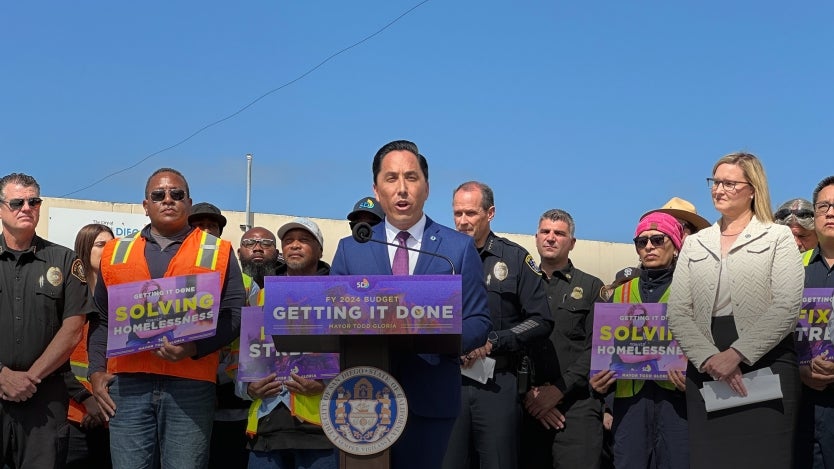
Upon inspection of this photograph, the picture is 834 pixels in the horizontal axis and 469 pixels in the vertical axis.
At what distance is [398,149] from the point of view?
4418 millimetres

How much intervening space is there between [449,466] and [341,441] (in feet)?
5.49

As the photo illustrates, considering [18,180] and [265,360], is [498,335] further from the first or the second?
[18,180]

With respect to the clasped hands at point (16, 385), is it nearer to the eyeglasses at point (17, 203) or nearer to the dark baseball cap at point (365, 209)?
the eyeglasses at point (17, 203)

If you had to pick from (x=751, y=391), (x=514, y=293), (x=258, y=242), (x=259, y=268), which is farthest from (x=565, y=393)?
(x=258, y=242)

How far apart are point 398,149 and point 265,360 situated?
2.03m

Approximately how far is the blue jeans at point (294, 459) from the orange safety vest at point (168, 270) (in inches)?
27.4

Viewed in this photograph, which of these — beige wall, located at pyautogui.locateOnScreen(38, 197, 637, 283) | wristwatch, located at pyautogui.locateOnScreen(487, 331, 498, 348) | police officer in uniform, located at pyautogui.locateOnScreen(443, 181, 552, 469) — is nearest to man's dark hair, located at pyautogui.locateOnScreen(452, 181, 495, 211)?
police officer in uniform, located at pyautogui.locateOnScreen(443, 181, 552, 469)

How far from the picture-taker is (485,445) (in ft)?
20.5

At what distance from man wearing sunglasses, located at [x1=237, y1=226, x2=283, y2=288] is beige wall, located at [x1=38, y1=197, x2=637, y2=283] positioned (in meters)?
12.2

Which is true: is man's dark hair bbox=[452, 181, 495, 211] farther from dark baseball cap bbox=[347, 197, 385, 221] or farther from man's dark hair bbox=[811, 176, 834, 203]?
man's dark hair bbox=[811, 176, 834, 203]

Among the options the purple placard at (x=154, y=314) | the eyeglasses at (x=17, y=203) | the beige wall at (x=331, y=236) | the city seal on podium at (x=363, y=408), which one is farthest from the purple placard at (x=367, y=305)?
the beige wall at (x=331, y=236)

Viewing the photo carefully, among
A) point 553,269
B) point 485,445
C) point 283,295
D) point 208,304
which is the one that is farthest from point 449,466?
point 553,269

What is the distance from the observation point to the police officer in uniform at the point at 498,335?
20.5 ft

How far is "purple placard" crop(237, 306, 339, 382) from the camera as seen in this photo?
578 cm
